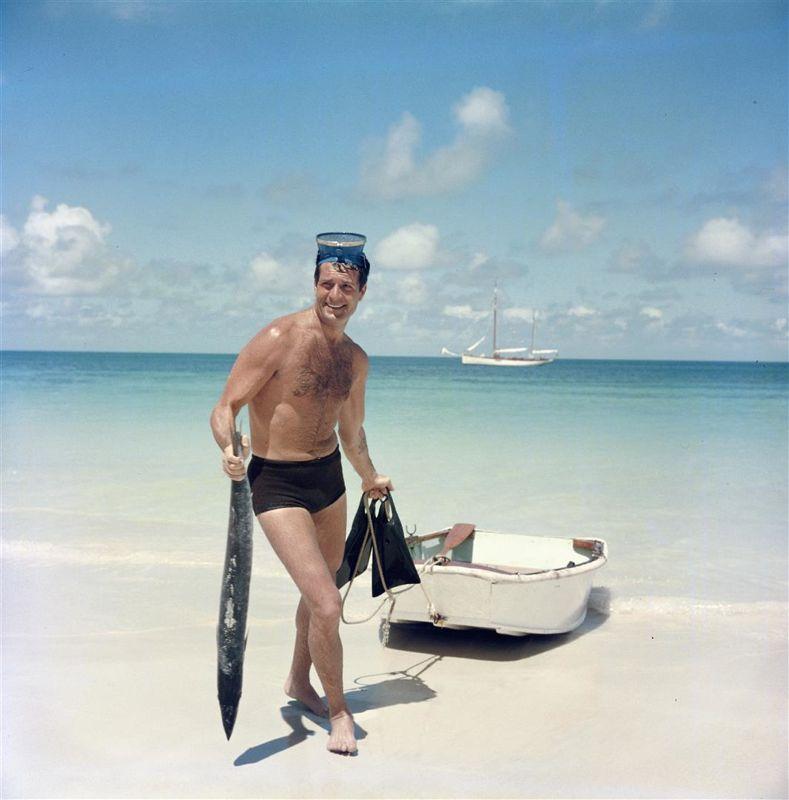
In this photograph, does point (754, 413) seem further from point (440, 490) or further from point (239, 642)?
point (239, 642)

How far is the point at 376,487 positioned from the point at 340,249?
4.31 feet

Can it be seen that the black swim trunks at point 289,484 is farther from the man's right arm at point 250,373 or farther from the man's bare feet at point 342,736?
the man's bare feet at point 342,736

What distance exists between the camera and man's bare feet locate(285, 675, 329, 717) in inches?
165

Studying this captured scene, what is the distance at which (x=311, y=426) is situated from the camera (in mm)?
3818

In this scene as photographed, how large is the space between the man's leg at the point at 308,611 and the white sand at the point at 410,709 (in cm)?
12

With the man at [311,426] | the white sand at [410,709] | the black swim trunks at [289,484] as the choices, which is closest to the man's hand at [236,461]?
the man at [311,426]

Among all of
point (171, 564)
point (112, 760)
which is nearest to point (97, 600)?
point (171, 564)

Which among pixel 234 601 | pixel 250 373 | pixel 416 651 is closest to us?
pixel 234 601

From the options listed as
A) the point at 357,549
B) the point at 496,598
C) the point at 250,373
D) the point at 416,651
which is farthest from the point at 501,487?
the point at 250,373

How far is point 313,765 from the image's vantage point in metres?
3.65

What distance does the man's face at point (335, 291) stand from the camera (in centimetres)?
375

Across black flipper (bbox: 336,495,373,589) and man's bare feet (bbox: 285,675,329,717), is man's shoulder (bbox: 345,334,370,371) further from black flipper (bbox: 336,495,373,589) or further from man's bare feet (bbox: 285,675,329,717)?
man's bare feet (bbox: 285,675,329,717)

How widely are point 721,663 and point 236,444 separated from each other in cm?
364

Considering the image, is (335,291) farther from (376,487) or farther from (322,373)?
(376,487)
